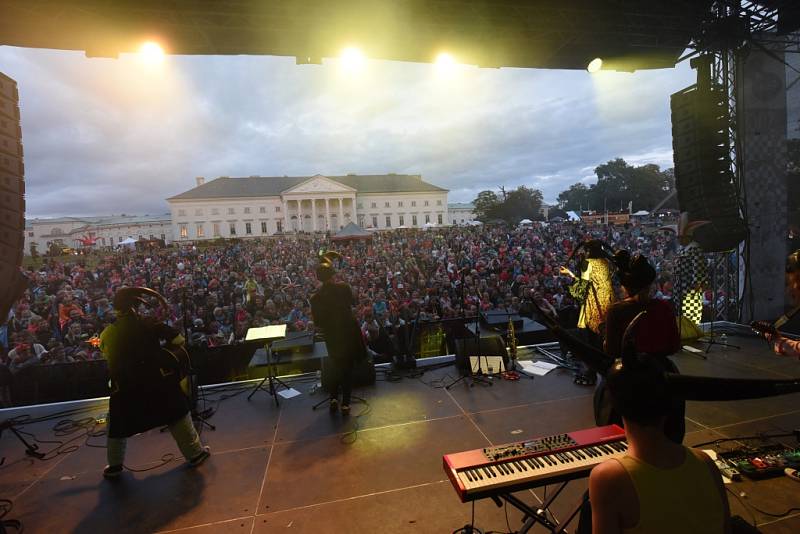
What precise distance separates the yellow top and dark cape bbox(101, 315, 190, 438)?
369 centimetres

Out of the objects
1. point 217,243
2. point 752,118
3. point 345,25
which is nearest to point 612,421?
point 345,25

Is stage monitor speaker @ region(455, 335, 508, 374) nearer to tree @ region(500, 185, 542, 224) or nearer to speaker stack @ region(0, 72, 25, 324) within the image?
speaker stack @ region(0, 72, 25, 324)

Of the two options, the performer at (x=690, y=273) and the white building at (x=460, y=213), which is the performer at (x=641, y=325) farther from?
the white building at (x=460, y=213)

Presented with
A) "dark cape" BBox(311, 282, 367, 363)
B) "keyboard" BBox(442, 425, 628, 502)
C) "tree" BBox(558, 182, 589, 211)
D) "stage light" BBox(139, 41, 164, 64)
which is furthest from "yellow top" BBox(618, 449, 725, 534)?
"tree" BBox(558, 182, 589, 211)

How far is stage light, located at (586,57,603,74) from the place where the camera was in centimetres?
714

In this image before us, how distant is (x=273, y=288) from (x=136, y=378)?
31.1 feet

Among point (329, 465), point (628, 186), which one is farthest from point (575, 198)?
point (329, 465)

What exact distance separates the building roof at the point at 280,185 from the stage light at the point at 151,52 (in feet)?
164

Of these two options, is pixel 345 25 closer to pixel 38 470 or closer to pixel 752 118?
pixel 38 470

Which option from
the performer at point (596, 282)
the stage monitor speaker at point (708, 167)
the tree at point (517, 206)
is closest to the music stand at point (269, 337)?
the performer at point (596, 282)

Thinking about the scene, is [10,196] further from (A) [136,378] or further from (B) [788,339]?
(B) [788,339]

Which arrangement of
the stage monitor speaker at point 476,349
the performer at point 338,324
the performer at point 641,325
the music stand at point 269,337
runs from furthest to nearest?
the stage monitor speaker at point 476,349 → the music stand at point 269,337 → the performer at point 338,324 → the performer at point 641,325

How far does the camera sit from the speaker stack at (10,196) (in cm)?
357

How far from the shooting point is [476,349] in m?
5.52
